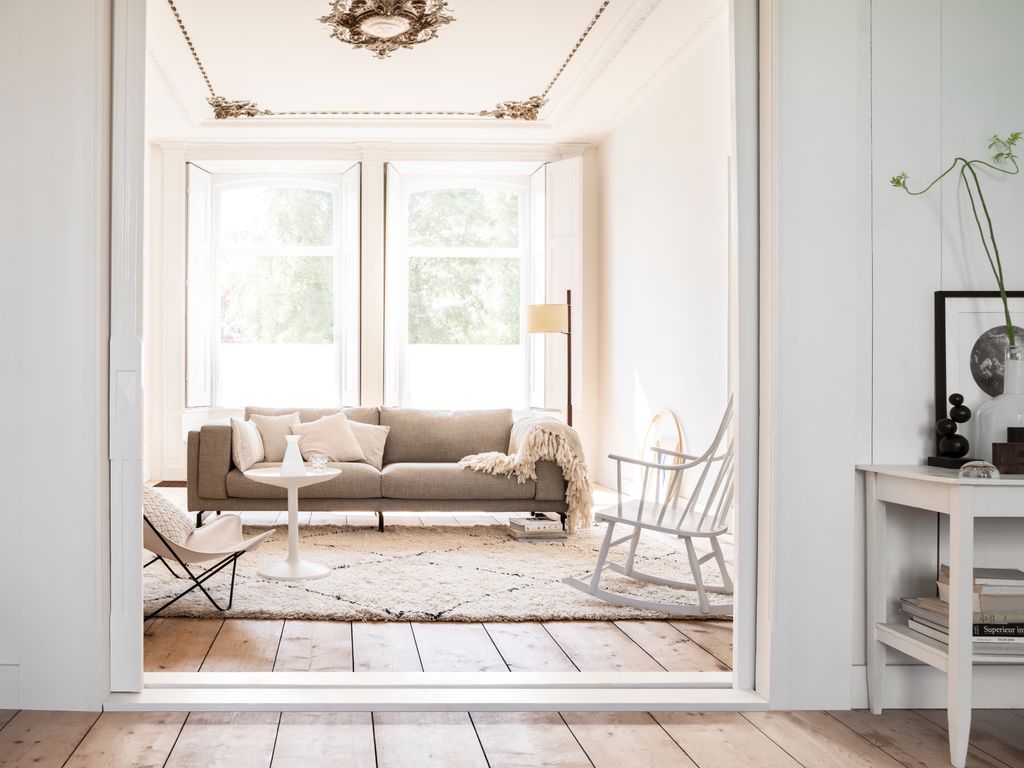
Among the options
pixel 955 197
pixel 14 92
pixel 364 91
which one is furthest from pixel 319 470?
pixel 364 91

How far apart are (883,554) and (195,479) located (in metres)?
4.26

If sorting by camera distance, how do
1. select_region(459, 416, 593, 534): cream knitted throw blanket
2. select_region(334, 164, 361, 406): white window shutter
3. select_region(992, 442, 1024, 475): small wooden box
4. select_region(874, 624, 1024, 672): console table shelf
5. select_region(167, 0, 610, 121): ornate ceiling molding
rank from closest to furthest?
select_region(874, 624, 1024, 672): console table shelf < select_region(992, 442, 1024, 475): small wooden box < select_region(459, 416, 593, 534): cream knitted throw blanket < select_region(167, 0, 610, 121): ornate ceiling molding < select_region(334, 164, 361, 406): white window shutter

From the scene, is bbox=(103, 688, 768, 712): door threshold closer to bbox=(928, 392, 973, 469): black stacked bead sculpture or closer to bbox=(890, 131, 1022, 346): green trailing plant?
bbox=(928, 392, 973, 469): black stacked bead sculpture

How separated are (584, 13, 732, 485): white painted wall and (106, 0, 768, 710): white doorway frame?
2.59 metres

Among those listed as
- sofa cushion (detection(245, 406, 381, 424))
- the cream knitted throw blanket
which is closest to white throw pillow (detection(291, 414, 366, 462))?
sofa cushion (detection(245, 406, 381, 424))

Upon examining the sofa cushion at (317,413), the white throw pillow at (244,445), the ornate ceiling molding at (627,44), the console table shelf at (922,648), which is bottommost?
the console table shelf at (922,648)

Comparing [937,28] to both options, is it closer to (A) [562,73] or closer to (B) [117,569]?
(B) [117,569]

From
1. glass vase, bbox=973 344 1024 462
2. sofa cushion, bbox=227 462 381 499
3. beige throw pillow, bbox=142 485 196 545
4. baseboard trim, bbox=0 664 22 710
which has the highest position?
glass vase, bbox=973 344 1024 462

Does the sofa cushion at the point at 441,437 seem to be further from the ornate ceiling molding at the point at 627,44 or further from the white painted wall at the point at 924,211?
the white painted wall at the point at 924,211

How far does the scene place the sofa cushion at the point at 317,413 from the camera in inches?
252

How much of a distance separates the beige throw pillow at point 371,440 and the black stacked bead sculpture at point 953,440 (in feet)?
13.4

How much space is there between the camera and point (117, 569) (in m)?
2.67

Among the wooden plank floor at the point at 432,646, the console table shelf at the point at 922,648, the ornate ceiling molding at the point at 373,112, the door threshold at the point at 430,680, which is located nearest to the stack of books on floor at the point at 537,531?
the wooden plank floor at the point at 432,646

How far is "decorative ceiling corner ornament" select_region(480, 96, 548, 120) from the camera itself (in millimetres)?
7308
